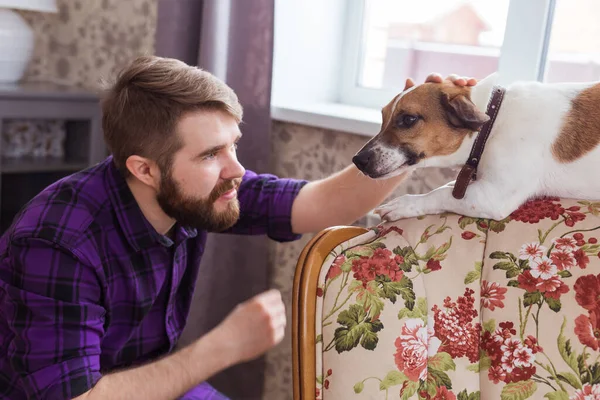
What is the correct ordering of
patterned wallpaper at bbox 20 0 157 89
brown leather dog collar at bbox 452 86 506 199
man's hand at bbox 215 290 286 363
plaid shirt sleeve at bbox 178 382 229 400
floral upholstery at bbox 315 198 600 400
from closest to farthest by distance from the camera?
1. floral upholstery at bbox 315 198 600 400
2. brown leather dog collar at bbox 452 86 506 199
3. man's hand at bbox 215 290 286 363
4. plaid shirt sleeve at bbox 178 382 229 400
5. patterned wallpaper at bbox 20 0 157 89

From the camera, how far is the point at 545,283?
1.05 meters

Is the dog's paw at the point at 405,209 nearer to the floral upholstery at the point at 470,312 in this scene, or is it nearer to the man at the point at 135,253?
the floral upholstery at the point at 470,312

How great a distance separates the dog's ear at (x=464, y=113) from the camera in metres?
1.10

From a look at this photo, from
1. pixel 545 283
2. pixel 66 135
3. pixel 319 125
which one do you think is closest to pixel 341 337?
pixel 545 283

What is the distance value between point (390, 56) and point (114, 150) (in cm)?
108

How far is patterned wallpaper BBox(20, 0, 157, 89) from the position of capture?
2.40 m

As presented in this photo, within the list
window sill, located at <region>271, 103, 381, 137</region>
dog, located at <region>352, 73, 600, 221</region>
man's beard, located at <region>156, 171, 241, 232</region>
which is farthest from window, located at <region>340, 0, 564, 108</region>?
man's beard, located at <region>156, 171, 241, 232</region>

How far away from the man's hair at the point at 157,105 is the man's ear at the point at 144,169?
1 cm

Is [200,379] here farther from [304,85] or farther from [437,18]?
[437,18]

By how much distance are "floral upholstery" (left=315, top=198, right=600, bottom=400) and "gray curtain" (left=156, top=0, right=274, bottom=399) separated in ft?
2.92

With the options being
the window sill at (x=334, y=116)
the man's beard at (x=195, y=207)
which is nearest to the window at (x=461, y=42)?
the window sill at (x=334, y=116)

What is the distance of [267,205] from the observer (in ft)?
5.14

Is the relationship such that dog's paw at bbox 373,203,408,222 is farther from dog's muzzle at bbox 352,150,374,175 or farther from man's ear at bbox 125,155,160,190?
man's ear at bbox 125,155,160,190

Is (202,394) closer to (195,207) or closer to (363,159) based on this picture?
(195,207)
